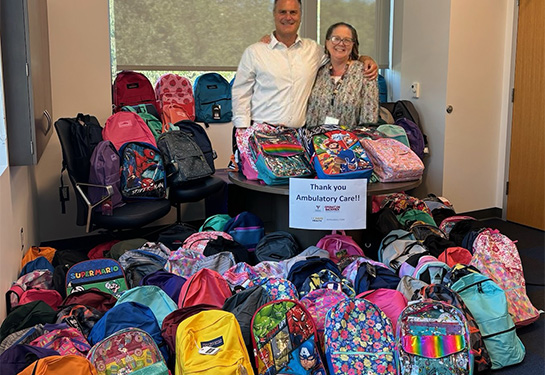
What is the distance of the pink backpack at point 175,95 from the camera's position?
470 centimetres

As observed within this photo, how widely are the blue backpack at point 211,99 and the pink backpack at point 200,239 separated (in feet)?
5.49

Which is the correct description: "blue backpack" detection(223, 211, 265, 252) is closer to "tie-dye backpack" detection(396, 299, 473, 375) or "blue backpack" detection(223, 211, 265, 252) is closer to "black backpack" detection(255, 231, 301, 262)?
"black backpack" detection(255, 231, 301, 262)

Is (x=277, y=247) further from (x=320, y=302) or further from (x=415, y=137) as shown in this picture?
(x=415, y=137)

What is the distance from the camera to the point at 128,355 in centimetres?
213

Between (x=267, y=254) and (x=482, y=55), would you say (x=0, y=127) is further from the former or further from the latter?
(x=482, y=55)

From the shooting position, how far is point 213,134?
4.89 metres

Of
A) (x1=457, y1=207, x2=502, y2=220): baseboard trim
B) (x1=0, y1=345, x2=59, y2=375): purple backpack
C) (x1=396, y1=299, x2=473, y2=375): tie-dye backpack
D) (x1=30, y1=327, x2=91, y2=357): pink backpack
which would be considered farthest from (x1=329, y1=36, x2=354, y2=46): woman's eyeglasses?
(x1=457, y1=207, x2=502, y2=220): baseboard trim

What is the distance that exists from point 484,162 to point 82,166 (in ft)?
11.1

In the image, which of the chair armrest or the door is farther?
the door

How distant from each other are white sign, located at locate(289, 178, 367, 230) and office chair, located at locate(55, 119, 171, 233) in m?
1.15

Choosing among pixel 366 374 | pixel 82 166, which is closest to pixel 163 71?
pixel 82 166

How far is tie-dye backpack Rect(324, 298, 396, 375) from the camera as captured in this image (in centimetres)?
231

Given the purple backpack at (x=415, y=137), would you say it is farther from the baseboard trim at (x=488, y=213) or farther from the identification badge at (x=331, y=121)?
the identification badge at (x=331, y=121)

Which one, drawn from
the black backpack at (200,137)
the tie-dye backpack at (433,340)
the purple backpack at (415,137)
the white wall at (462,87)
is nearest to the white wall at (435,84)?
the white wall at (462,87)
